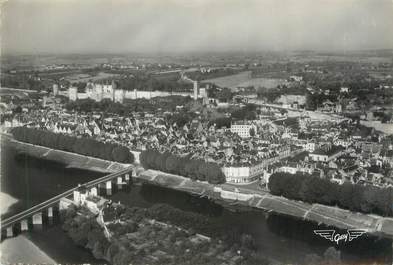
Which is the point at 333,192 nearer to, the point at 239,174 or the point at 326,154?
the point at 239,174

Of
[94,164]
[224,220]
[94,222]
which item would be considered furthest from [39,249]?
[94,164]

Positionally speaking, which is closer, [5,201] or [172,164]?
[5,201]

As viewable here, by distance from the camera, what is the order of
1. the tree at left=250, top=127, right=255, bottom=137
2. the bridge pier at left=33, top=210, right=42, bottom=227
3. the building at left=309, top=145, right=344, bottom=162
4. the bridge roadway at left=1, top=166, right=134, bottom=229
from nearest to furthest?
1. the bridge roadway at left=1, top=166, right=134, bottom=229
2. the bridge pier at left=33, top=210, right=42, bottom=227
3. the building at left=309, top=145, right=344, bottom=162
4. the tree at left=250, top=127, right=255, bottom=137

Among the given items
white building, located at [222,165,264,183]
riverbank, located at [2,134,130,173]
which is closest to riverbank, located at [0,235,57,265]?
white building, located at [222,165,264,183]

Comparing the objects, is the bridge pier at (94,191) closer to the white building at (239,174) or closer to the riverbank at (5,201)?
the riverbank at (5,201)

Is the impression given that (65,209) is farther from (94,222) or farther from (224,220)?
(224,220)

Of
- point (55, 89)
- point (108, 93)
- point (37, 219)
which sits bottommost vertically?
point (37, 219)

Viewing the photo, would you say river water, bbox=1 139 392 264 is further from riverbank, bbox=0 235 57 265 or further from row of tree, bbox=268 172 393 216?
row of tree, bbox=268 172 393 216

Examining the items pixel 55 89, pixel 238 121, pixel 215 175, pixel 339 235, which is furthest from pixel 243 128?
pixel 339 235
